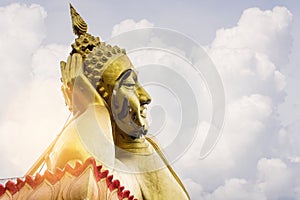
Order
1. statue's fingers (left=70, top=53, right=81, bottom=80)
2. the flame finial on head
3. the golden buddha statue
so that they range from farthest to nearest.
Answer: the flame finial on head < statue's fingers (left=70, top=53, right=81, bottom=80) < the golden buddha statue

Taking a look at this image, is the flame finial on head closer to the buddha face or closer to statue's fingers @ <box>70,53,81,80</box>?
statue's fingers @ <box>70,53,81,80</box>

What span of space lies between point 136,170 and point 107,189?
1.07 metres

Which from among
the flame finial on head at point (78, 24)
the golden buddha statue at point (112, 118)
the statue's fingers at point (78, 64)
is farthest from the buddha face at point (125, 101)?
the flame finial on head at point (78, 24)

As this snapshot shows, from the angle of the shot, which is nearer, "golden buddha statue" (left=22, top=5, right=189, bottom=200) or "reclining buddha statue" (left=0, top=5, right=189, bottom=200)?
"reclining buddha statue" (left=0, top=5, right=189, bottom=200)

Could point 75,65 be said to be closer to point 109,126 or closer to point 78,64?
point 78,64

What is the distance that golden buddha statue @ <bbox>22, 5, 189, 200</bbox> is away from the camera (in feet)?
19.4

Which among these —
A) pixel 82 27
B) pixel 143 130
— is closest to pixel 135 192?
pixel 143 130

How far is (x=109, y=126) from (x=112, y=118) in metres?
0.31

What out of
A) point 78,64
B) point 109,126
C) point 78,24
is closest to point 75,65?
point 78,64

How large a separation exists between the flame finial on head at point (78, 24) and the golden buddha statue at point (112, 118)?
12 mm

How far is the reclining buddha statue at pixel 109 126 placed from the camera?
18.8ft

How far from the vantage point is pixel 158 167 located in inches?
256

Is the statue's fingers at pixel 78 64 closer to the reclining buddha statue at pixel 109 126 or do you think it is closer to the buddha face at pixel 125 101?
the reclining buddha statue at pixel 109 126

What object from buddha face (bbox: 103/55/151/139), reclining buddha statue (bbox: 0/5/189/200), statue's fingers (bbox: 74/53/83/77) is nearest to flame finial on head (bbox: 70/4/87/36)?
reclining buddha statue (bbox: 0/5/189/200)
